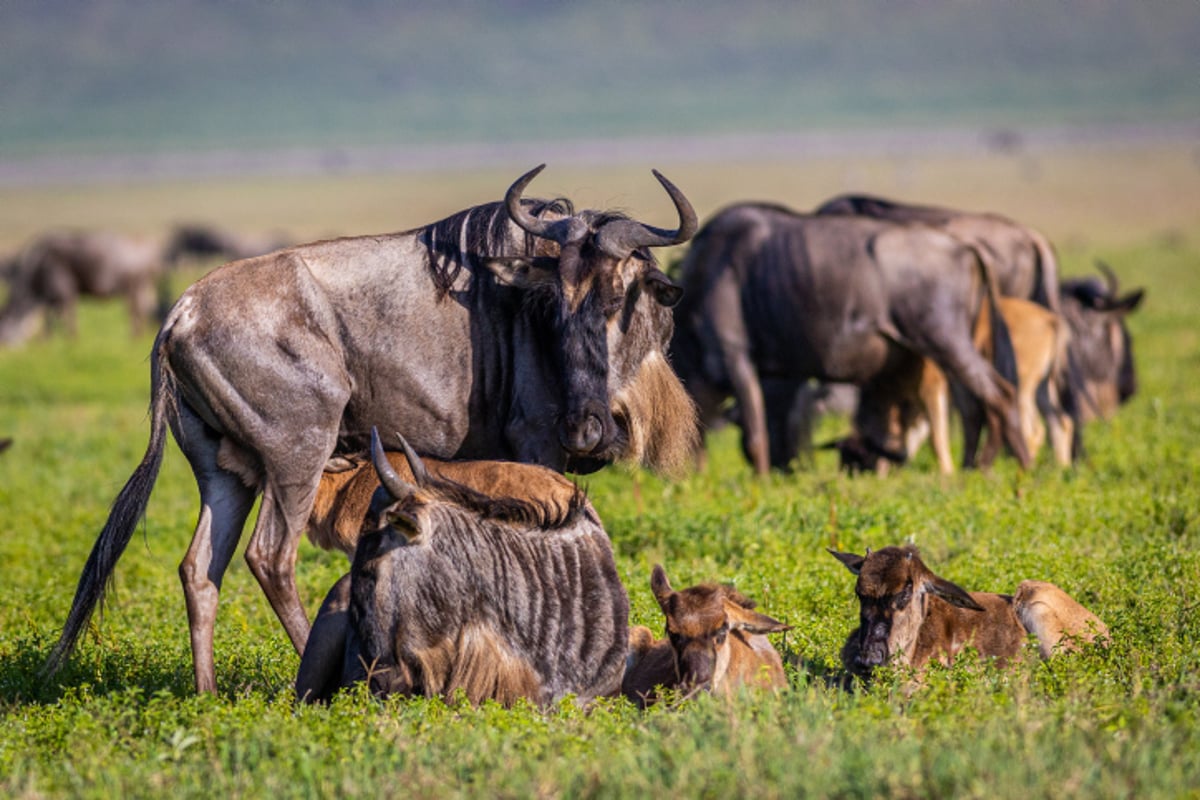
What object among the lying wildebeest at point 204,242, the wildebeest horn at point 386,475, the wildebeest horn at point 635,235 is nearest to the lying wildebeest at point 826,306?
the wildebeest horn at point 635,235

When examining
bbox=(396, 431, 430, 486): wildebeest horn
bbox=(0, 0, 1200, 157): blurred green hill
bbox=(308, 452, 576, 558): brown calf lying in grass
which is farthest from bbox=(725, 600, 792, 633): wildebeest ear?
bbox=(0, 0, 1200, 157): blurred green hill

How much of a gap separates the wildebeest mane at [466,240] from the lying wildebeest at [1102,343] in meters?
8.63

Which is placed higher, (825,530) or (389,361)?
(389,361)

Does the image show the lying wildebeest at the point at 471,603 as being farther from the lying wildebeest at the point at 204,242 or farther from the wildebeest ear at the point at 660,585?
the lying wildebeest at the point at 204,242

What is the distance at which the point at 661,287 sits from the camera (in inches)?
281

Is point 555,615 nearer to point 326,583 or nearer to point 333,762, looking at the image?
point 333,762

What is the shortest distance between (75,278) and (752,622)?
85.0 feet

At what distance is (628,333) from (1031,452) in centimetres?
625

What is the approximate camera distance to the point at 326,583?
8781 millimetres

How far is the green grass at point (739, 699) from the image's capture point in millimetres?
4930

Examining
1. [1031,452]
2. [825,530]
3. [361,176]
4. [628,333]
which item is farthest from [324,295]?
[361,176]

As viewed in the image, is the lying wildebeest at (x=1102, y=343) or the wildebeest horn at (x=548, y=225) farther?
the lying wildebeest at (x=1102, y=343)

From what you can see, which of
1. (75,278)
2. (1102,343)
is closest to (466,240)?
(1102,343)

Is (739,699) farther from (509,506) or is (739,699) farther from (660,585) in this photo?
(509,506)
